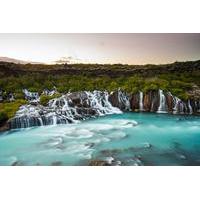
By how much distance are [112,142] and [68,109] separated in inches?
18.9

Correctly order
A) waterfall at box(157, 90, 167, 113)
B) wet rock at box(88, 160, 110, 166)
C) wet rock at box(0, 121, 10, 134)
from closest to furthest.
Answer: wet rock at box(88, 160, 110, 166) → wet rock at box(0, 121, 10, 134) → waterfall at box(157, 90, 167, 113)

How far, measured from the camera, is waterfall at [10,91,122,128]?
359 centimetres

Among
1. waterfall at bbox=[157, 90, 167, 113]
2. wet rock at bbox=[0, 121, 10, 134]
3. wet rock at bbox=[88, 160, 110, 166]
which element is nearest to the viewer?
wet rock at bbox=[88, 160, 110, 166]

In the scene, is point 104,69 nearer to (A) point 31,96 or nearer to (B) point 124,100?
(B) point 124,100

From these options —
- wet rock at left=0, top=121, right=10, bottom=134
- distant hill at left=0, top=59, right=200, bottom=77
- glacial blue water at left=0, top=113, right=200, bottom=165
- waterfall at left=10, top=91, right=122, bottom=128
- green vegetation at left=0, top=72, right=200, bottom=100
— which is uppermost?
distant hill at left=0, top=59, right=200, bottom=77

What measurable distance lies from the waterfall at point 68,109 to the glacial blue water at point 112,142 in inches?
2.2

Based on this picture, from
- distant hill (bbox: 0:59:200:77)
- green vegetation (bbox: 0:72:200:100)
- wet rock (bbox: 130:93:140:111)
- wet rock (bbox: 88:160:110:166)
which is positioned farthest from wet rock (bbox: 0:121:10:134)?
wet rock (bbox: 130:93:140:111)

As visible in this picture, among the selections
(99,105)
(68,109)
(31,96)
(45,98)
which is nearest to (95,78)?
(99,105)

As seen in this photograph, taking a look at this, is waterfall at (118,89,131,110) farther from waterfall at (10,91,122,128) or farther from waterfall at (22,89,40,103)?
waterfall at (22,89,40,103)

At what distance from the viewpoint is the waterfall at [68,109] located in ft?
11.8

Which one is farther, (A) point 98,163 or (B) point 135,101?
(B) point 135,101

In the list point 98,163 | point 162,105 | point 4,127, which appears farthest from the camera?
point 162,105

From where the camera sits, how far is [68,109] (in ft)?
11.9
